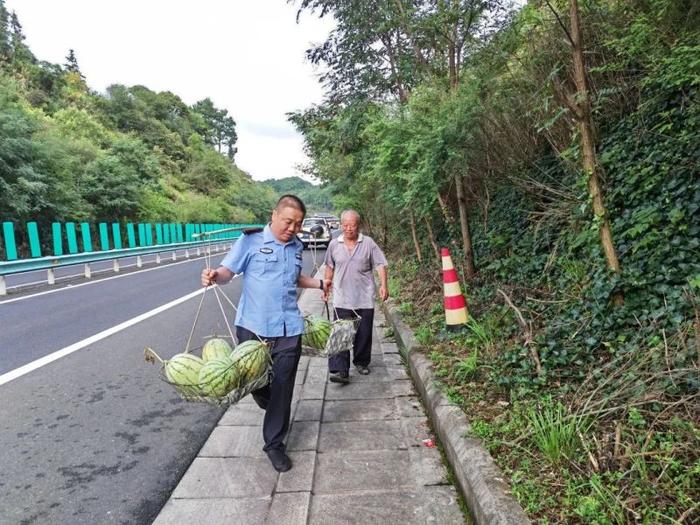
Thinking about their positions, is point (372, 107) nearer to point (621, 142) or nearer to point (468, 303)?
point (468, 303)

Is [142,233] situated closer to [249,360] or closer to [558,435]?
[249,360]

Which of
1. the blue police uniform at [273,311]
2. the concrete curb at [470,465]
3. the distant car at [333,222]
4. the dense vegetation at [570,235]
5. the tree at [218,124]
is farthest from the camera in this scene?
the tree at [218,124]

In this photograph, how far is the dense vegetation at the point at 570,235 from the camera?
2400 mm

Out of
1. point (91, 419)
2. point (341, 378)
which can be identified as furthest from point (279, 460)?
point (91, 419)

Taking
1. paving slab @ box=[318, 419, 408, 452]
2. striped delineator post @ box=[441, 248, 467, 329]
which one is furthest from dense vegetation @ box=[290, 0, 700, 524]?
paving slab @ box=[318, 419, 408, 452]

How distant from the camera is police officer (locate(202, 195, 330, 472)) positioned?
10.4 feet

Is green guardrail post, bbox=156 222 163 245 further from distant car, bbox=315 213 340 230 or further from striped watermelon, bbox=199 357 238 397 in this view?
striped watermelon, bbox=199 357 238 397

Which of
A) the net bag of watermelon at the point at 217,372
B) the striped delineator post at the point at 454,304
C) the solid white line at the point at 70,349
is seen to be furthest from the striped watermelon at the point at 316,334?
the solid white line at the point at 70,349

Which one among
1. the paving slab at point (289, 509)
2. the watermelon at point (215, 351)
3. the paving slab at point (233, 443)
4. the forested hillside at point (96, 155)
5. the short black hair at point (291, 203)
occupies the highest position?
the forested hillside at point (96, 155)

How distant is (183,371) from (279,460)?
1039 mm

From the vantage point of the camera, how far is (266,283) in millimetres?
3287

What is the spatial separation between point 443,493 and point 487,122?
4.71 meters

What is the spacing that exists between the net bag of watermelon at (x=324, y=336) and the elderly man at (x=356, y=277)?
4.36 ft

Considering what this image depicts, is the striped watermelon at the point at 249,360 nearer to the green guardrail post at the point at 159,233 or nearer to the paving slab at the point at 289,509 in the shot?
the paving slab at the point at 289,509
